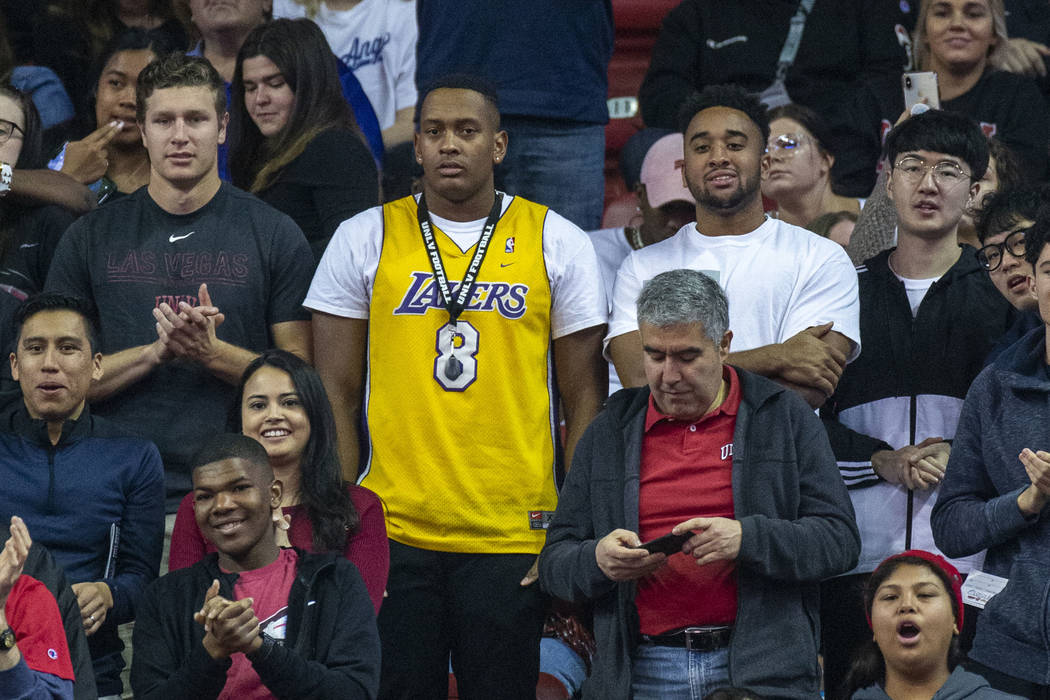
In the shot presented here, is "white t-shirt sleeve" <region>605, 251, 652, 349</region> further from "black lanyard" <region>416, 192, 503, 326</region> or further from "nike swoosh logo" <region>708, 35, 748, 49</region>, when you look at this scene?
"nike swoosh logo" <region>708, 35, 748, 49</region>

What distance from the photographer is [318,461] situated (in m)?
5.20

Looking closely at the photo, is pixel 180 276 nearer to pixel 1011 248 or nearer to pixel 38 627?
pixel 38 627

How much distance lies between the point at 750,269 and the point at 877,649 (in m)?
1.35

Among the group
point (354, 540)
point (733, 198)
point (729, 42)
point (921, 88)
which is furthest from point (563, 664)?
point (729, 42)

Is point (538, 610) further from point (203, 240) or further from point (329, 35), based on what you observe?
point (329, 35)

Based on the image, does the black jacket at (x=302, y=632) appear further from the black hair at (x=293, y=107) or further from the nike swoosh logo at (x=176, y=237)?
the black hair at (x=293, y=107)

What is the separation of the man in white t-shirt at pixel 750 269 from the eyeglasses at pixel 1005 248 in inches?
18.1

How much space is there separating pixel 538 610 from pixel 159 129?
7.00 ft

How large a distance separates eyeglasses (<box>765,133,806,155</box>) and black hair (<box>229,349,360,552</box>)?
286 centimetres

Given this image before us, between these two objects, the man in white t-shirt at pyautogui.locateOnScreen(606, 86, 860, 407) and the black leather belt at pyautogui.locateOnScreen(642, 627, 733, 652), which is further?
the man in white t-shirt at pyautogui.locateOnScreen(606, 86, 860, 407)

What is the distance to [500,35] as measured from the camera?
6.89 m

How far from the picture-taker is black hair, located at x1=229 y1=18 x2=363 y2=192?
20.6 ft

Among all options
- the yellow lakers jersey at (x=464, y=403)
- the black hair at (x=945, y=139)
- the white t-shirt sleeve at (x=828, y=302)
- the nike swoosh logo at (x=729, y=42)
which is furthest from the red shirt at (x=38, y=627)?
the nike swoosh logo at (x=729, y=42)

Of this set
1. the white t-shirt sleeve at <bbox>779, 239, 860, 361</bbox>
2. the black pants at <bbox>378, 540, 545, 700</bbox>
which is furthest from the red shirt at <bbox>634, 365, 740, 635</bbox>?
the white t-shirt sleeve at <bbox>779, 239, 860, 361</bbox>
